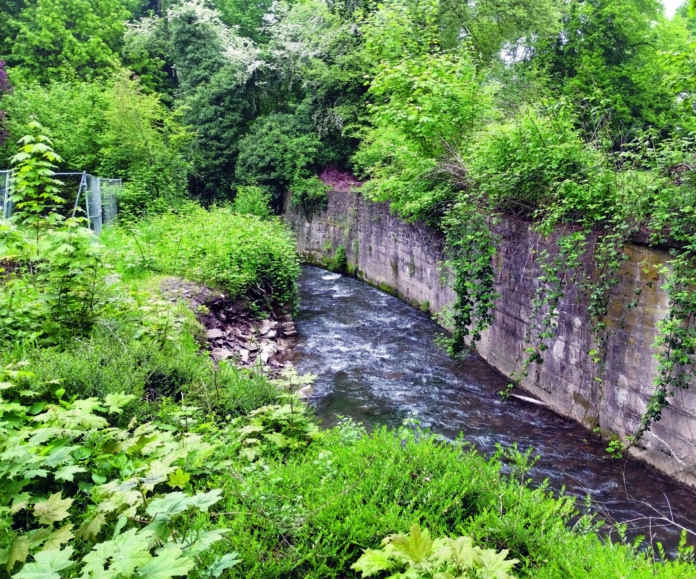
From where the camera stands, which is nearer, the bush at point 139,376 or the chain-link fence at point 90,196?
the bush at point 139,376

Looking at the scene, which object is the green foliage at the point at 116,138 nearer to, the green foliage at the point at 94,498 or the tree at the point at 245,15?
the green foliage at the point at 94,498

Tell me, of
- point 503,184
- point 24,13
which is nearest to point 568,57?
point 503,184

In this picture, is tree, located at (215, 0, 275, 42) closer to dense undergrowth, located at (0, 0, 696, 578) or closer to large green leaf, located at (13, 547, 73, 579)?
dense undergrowth, located at (0, 0, 696, 578)

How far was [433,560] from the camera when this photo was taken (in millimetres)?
1812

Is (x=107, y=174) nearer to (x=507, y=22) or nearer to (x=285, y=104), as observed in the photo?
(x=285, y=104)

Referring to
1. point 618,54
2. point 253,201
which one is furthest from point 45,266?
point 618,54

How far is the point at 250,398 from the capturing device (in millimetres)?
3887

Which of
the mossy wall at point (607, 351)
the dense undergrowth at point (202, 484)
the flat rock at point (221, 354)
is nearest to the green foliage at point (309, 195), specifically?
the mossy wall at point (607, 351)

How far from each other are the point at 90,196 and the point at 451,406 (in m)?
8.62

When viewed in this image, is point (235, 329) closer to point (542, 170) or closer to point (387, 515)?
point (542, 170)

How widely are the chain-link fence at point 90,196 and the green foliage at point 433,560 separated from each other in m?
8.41

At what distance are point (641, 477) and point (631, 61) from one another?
1871 cm

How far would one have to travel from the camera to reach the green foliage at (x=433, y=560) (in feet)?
5.76

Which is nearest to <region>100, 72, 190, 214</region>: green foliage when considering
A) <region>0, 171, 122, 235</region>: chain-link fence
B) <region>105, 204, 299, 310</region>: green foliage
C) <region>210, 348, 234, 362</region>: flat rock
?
<region>0, 171, 122, 235</region>: chain-link fence
